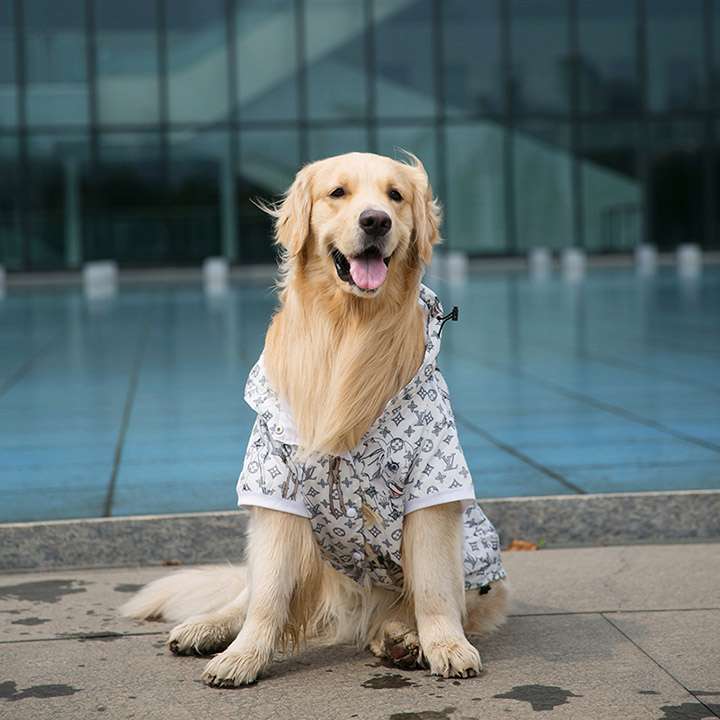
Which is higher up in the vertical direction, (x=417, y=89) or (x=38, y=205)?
(x=417, y=89)

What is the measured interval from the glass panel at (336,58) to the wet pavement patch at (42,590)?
29.0m

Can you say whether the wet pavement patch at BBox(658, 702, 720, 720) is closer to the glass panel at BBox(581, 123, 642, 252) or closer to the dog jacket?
the dog jacket

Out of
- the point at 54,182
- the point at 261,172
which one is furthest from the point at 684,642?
the point at 54,182

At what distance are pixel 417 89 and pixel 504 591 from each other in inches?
1192

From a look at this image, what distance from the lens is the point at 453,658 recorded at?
415cm

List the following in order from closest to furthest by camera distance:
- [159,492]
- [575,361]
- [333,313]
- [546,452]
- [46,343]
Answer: [333,313]
[159,492]
[546,452]
[575,361]
[46,343]

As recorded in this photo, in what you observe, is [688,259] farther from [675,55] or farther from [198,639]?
[198,639]

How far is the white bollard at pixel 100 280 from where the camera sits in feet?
88.3

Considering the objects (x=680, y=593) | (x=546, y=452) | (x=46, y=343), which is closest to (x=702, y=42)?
(x=46, y=343)

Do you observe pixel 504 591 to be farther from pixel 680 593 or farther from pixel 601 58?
pixel 601 58

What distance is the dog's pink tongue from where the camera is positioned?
4.18m

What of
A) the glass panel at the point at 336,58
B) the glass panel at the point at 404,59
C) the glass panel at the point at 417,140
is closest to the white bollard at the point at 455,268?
the glass panel at the point at 417,140

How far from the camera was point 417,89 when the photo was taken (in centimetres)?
3403

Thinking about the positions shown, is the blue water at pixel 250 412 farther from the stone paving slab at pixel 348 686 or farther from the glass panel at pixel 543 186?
the glass panel at pixel 543 186
